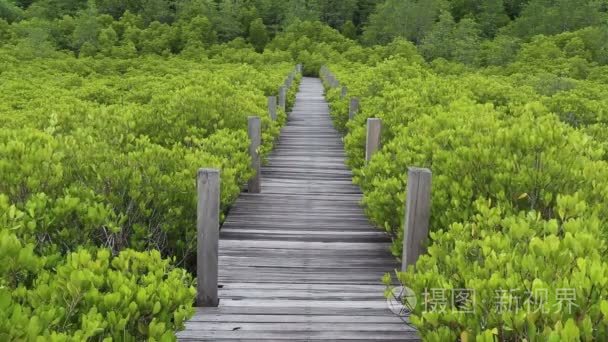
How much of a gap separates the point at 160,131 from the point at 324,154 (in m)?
4.10

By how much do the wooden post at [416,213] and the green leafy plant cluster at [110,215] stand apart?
1834mm

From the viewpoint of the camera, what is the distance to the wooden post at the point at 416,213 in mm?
4488

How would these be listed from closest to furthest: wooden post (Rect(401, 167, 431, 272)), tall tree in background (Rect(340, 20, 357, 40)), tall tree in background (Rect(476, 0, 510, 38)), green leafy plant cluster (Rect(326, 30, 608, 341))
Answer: green leafy plant cluster (Rect(326, 30, 608, 341))
wooden post (Rect(401, 167, 431, 272))
tall tree in background (Rect(476, 0, 510, 38))
tall tree in background (Rect(340, 20, 357, 40))

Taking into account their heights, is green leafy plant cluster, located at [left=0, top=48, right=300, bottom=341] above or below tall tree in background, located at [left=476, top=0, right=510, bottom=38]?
below

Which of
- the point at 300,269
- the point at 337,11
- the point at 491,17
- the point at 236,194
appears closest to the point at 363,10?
the point at 337,11

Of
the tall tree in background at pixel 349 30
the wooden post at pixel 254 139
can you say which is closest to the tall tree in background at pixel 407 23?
the tall tree in background at pixel 349 30

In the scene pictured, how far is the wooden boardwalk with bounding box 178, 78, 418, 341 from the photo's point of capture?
4.21m

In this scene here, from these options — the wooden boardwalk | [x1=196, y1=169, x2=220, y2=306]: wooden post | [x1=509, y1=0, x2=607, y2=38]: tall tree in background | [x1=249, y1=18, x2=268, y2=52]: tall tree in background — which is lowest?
the wooden boardwalk

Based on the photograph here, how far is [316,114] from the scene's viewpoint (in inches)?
680

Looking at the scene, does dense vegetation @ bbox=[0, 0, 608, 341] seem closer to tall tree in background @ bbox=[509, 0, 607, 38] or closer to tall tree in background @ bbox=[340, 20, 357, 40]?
tall tree in background @ bbox=[509, 0, 607, 38]

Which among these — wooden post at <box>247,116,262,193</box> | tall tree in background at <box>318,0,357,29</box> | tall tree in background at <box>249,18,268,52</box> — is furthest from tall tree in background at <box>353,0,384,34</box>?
wooden post at <box>247,116,262,193</box>

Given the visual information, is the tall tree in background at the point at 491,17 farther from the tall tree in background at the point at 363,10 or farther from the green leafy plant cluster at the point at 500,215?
the green leafy plant cluster at the point at 500,215

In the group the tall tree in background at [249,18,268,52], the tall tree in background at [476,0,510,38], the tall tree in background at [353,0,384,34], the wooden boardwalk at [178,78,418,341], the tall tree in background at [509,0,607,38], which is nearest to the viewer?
the wooden boardwalk at [178,78,418,341]

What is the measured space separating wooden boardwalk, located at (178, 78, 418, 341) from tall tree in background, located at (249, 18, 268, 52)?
1589 inches
